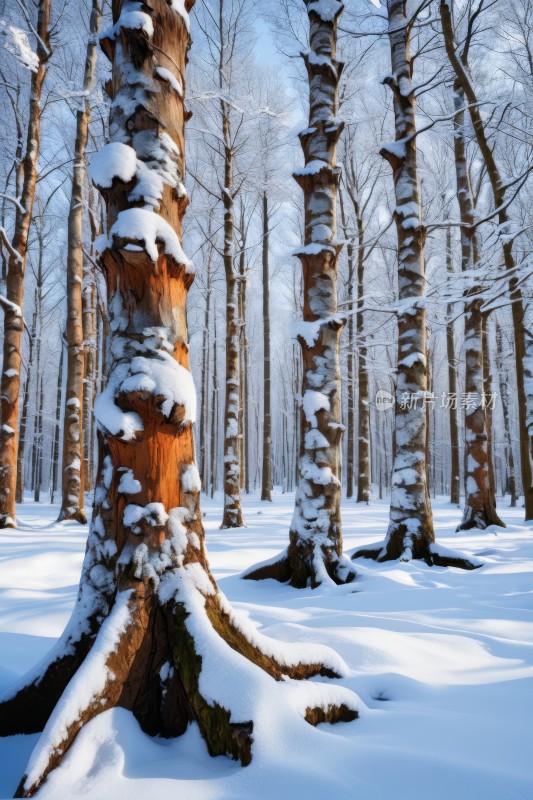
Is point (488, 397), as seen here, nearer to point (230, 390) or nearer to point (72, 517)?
point (230, 390)

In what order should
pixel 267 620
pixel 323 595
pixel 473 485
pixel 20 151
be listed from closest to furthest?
pixel 267 620 < pixel 323 595 < pixel 473 485 < pixel 20 151

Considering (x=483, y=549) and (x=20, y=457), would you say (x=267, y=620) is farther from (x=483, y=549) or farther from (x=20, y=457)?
(x=20, y=457)

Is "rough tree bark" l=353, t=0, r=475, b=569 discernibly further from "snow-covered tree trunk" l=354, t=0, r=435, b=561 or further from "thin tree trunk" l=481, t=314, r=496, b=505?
"thin tree trunk" l=481, t=314, r=496, b=505

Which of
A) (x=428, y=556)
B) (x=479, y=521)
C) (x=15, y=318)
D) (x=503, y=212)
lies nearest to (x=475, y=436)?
(x=479, y=521)

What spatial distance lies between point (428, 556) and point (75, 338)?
773cm

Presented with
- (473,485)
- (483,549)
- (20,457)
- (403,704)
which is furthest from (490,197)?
(20,457)

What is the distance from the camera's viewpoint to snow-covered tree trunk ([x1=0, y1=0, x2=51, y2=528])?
8031 mm

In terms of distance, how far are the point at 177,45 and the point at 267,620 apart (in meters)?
3.13

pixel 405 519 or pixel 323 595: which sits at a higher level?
pixel 405 519

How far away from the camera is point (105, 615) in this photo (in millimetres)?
1825

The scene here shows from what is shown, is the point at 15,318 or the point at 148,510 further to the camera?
the point at 15,318

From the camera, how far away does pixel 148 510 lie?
181 centimetres

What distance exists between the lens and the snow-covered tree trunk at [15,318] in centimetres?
803

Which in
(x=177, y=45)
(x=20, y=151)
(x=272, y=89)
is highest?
(x=272, y=89)
